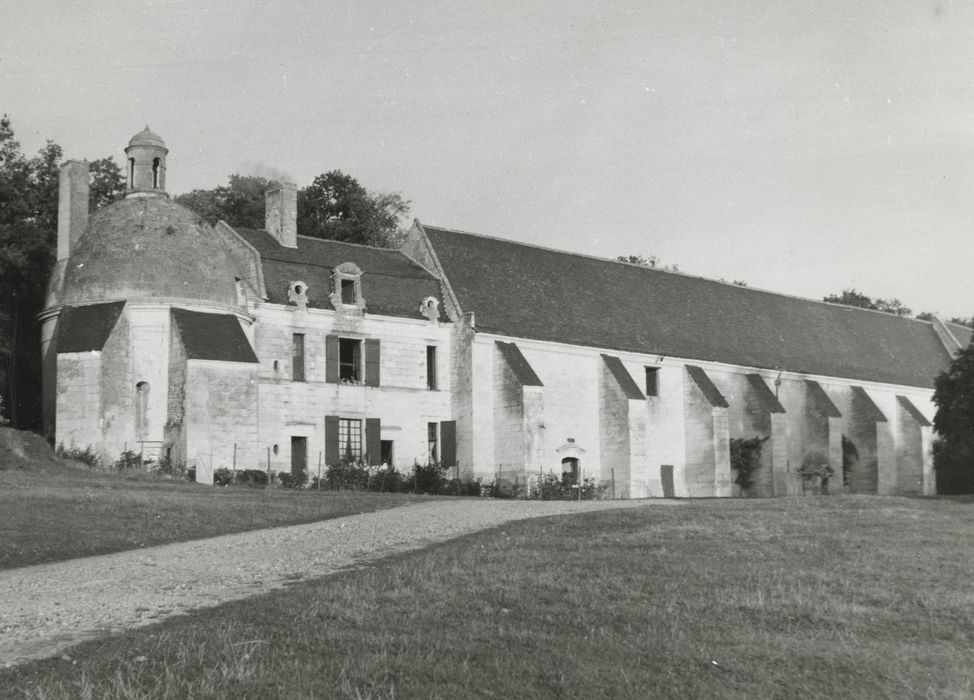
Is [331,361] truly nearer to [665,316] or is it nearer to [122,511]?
[665,316]

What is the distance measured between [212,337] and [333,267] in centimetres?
711

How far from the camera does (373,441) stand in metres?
40.3

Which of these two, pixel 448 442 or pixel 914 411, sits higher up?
pixel 914 411

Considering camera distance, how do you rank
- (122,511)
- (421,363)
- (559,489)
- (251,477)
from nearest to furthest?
(122,511)
(251,477)
(559,489)
(421,363)

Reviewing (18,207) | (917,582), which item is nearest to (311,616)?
(917,582)

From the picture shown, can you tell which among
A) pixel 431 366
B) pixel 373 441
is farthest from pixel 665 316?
pixel 373 441

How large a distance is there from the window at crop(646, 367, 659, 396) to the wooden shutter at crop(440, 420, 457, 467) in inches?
368

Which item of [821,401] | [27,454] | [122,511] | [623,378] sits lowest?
[122,511]

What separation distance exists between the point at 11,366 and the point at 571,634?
115 feet

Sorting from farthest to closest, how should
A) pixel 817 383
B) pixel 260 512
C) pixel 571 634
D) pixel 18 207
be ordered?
pixel 817 383
pixel 18 207
pixel 260 512
pixel 571 634

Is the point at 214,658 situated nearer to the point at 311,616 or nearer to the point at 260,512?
the point at 311,616

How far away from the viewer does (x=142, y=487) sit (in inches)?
1137

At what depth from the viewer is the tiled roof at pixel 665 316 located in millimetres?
45281

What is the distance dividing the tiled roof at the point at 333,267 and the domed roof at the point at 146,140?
4.33 meters
